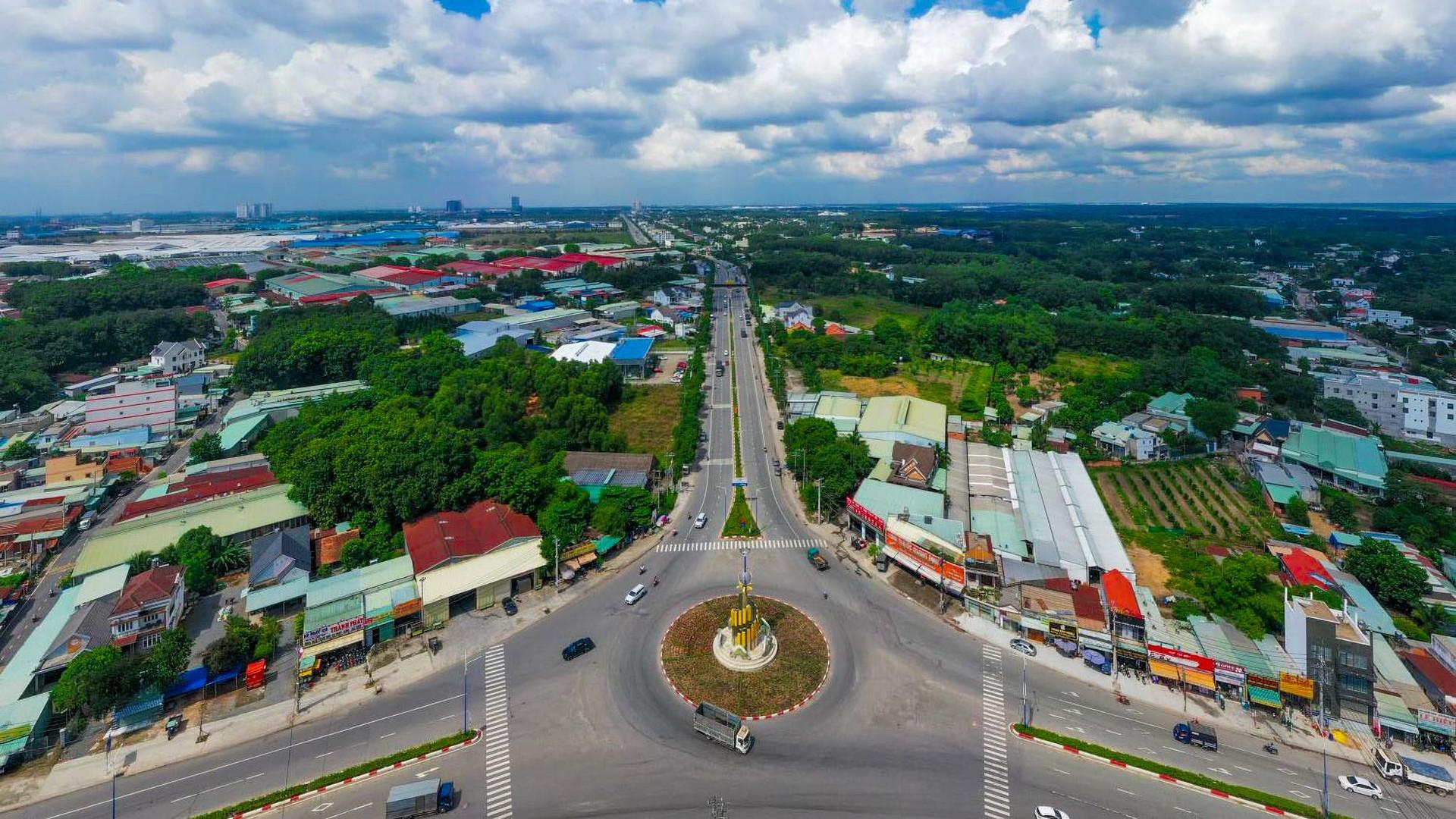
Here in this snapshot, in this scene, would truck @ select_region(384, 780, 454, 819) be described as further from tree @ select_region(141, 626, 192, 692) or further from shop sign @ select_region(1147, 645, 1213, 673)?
shop sign @ select_region(1147, 645, 1213, 673)

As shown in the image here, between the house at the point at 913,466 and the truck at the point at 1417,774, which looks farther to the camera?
the house at the point at 913,466

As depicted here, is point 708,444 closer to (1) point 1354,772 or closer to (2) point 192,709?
(2) point 192,709

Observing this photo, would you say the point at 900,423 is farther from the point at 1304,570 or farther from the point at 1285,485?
the point at 1285,485

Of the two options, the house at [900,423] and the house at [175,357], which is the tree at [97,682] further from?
the house at [175,357]

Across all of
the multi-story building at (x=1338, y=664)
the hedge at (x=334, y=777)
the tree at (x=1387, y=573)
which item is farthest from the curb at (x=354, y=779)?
the tree at (x=1387, y=573)

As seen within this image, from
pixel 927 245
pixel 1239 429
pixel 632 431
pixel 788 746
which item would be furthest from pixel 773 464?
pixel 927 245
